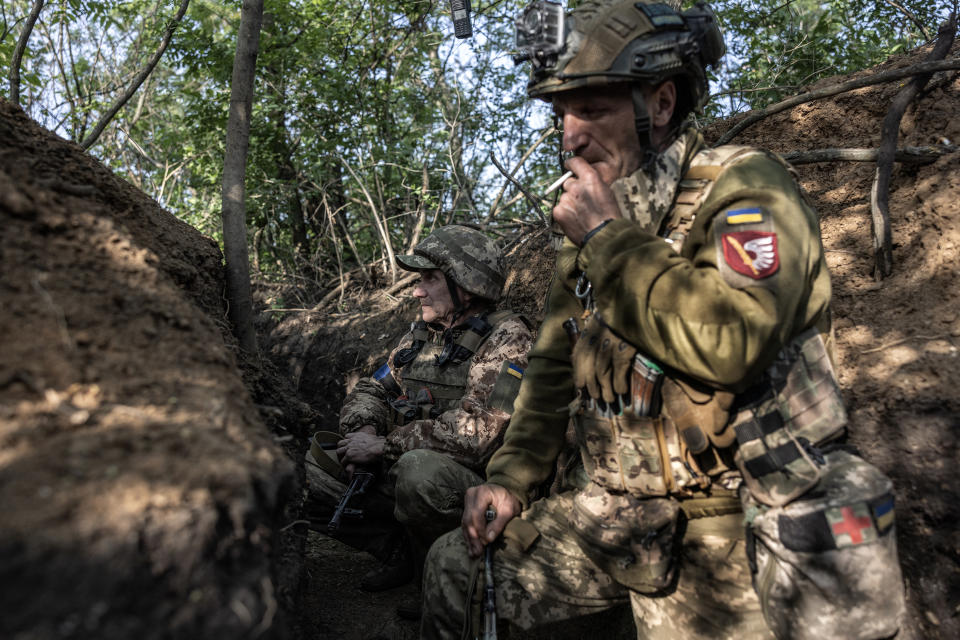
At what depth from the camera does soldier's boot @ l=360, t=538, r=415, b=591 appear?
3754 mm

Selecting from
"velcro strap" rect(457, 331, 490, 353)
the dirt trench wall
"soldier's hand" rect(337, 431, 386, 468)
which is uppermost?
the dirt trench wall

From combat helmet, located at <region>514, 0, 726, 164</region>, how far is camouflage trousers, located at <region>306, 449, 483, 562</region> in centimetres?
208

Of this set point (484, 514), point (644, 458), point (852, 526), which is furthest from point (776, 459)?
point (484, 514)

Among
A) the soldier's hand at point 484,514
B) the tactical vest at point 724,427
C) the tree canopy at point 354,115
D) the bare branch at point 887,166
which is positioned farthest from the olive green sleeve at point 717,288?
the tree canopy at point 354,115

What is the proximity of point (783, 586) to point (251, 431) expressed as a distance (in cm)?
146

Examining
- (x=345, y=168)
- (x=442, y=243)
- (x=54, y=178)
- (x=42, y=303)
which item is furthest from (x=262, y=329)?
(x=42, y=303)

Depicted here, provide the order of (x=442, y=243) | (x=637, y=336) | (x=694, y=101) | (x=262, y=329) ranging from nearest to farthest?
(x=637, y=336) → (x=694, y=101) → (x=442, y=243) → (x=262, y=329)

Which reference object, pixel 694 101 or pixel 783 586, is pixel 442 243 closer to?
pixel 694 101

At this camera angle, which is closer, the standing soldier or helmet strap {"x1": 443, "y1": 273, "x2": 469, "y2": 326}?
the standing soldier

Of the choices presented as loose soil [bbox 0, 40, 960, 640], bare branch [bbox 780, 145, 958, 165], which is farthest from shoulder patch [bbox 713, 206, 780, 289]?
bare branch [bbox 780, 145, 958, 165]

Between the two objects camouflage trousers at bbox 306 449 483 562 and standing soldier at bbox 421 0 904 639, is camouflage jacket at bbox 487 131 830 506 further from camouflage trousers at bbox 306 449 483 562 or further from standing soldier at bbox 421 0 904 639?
camouflage trousers at bbox 306 449 483 562

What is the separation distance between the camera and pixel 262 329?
7133 millimetres

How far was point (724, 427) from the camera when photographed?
6.19ft

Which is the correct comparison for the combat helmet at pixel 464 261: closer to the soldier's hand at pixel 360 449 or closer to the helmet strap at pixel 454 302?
the helmet strap at pixel 454 302
